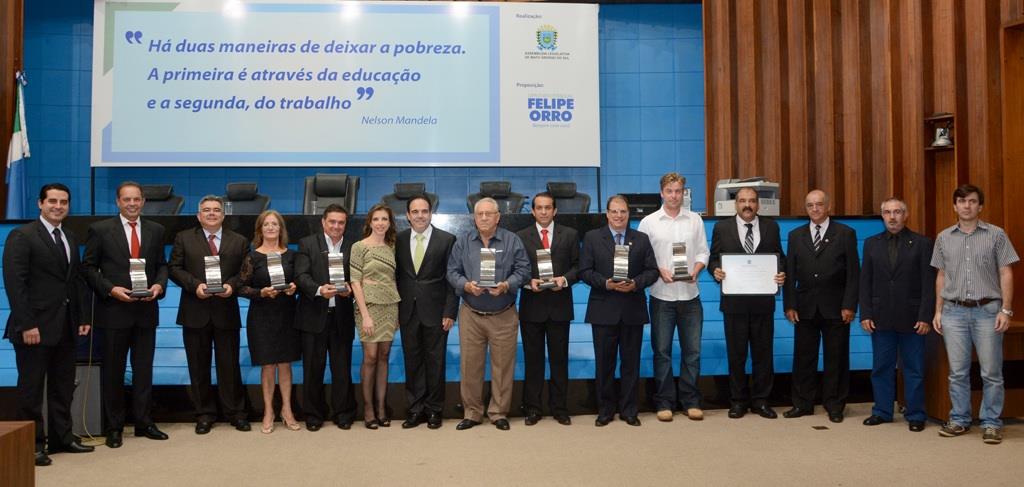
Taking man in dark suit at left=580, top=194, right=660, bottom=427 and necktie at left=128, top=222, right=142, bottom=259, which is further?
man in dark suit at left=580, top=194, right=660, bottom=427

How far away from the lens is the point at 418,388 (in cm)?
502

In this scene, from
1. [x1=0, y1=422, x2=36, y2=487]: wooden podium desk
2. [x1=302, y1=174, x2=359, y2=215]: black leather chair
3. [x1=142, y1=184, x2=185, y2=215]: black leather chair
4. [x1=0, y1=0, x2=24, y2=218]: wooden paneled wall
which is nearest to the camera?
[x1=0, y1=422, x2=36, y2=487]: wooden podium desk

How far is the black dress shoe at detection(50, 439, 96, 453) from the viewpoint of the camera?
435 centimetres

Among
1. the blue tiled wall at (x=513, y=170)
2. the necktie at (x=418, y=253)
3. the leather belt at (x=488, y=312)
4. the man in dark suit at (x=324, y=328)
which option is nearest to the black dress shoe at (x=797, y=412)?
→ the leather belt at (x=488, y=312)

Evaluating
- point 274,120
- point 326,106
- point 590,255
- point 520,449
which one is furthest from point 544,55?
point 520,449

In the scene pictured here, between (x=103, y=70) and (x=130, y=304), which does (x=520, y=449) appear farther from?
(x=103, y=70)

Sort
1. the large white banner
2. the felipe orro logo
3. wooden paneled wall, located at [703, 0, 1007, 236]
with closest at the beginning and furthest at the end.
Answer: wooden paneled wall, located at [703, 0, 1007, 236], the large white banner, the felipe orro logo

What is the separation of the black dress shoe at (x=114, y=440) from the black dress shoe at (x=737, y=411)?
373cm

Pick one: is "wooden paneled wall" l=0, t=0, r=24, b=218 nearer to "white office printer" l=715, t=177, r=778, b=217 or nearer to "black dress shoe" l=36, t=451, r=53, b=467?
"black dress shoe" l=36, t=451, r=53, b=467

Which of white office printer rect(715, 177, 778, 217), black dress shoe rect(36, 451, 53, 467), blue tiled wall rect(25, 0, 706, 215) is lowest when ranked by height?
black dress shoe rect(36, 451, 53, 467)

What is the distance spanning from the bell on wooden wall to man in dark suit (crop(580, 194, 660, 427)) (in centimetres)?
254

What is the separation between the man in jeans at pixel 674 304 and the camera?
5.13 metres

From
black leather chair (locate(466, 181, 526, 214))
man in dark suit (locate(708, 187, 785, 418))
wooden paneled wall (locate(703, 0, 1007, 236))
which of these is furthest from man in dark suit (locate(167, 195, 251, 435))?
wooden paneled wall (locate(703, 0, 1007, 236))

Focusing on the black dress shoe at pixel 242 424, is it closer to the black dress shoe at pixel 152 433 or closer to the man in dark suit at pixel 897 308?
the black dress shoe at pixel 152 433
